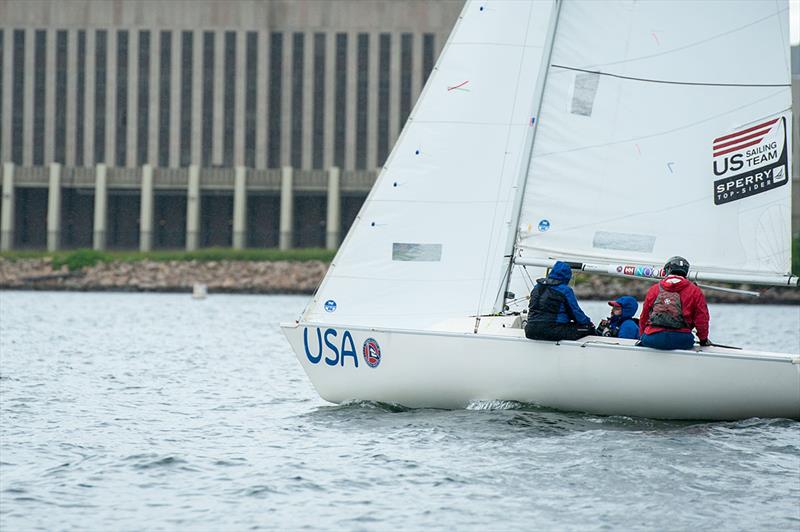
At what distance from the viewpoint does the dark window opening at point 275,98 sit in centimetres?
6906

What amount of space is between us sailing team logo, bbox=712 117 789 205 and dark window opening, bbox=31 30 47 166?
198ft

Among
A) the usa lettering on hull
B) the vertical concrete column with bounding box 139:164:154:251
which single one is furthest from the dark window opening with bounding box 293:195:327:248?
the usa lettering on hull

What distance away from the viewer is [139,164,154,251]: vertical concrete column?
67.0m

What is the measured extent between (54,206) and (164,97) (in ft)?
28.2

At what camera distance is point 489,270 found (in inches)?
559

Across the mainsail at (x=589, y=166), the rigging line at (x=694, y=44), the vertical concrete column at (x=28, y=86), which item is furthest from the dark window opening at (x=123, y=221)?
the rigging line at (x=694, y=44)

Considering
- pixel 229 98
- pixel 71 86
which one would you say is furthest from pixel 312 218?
pixel 71 86

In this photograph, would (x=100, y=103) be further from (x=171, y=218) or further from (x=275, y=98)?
(x=275, y=98)

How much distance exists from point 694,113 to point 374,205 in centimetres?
386

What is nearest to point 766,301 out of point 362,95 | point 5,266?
point 362,95

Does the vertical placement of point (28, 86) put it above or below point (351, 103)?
above

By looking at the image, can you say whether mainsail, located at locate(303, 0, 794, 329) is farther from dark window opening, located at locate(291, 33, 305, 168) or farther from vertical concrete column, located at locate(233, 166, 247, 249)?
dark window opening, located at locate(291, 33, 305, 168)

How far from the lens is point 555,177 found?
46.7 feet

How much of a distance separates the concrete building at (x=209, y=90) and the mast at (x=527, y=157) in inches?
2099
